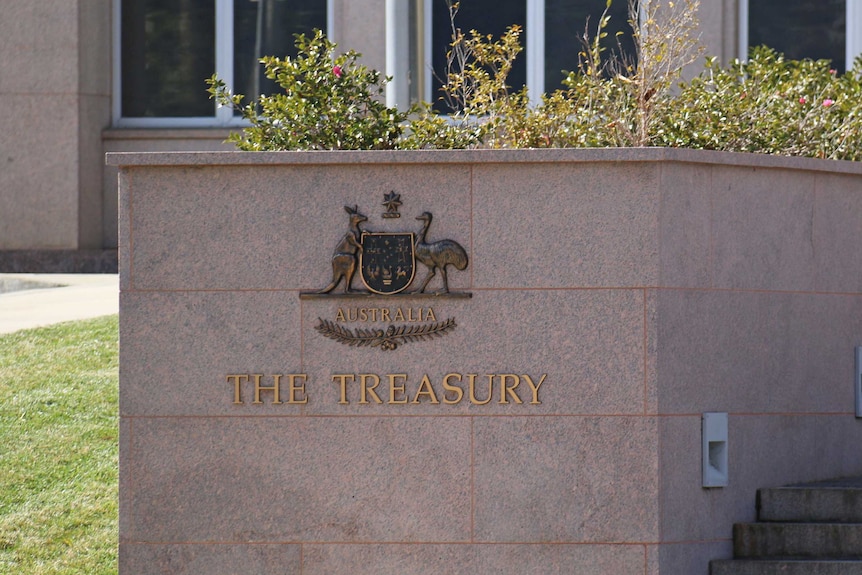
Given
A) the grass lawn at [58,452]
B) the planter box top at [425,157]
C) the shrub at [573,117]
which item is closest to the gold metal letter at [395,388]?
the planter box top at [425,157]

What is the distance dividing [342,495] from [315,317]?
1.00m

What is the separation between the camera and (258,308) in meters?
7.04

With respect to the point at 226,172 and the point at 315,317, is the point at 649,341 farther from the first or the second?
the point at 226,172

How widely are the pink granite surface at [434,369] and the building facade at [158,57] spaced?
320 inches

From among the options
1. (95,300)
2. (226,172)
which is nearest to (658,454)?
(226,172)

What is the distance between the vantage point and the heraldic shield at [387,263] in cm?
696

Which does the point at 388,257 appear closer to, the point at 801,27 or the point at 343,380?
the point at 343,380

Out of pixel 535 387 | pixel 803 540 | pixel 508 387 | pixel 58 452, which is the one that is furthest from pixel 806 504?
pixel 58 452

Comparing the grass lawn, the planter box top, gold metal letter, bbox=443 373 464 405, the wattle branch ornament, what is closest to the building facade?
the grass lawn

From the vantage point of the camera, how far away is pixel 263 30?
16031mm

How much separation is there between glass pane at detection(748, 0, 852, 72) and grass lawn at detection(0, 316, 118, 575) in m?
8.85

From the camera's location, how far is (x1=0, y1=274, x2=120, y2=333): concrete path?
448 inches

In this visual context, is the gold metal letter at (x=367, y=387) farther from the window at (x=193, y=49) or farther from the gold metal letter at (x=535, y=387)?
the window at (x=193, y=49)

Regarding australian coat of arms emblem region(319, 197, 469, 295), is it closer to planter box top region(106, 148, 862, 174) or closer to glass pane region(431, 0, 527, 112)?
planter box top region(106, 148, 862, 174)
